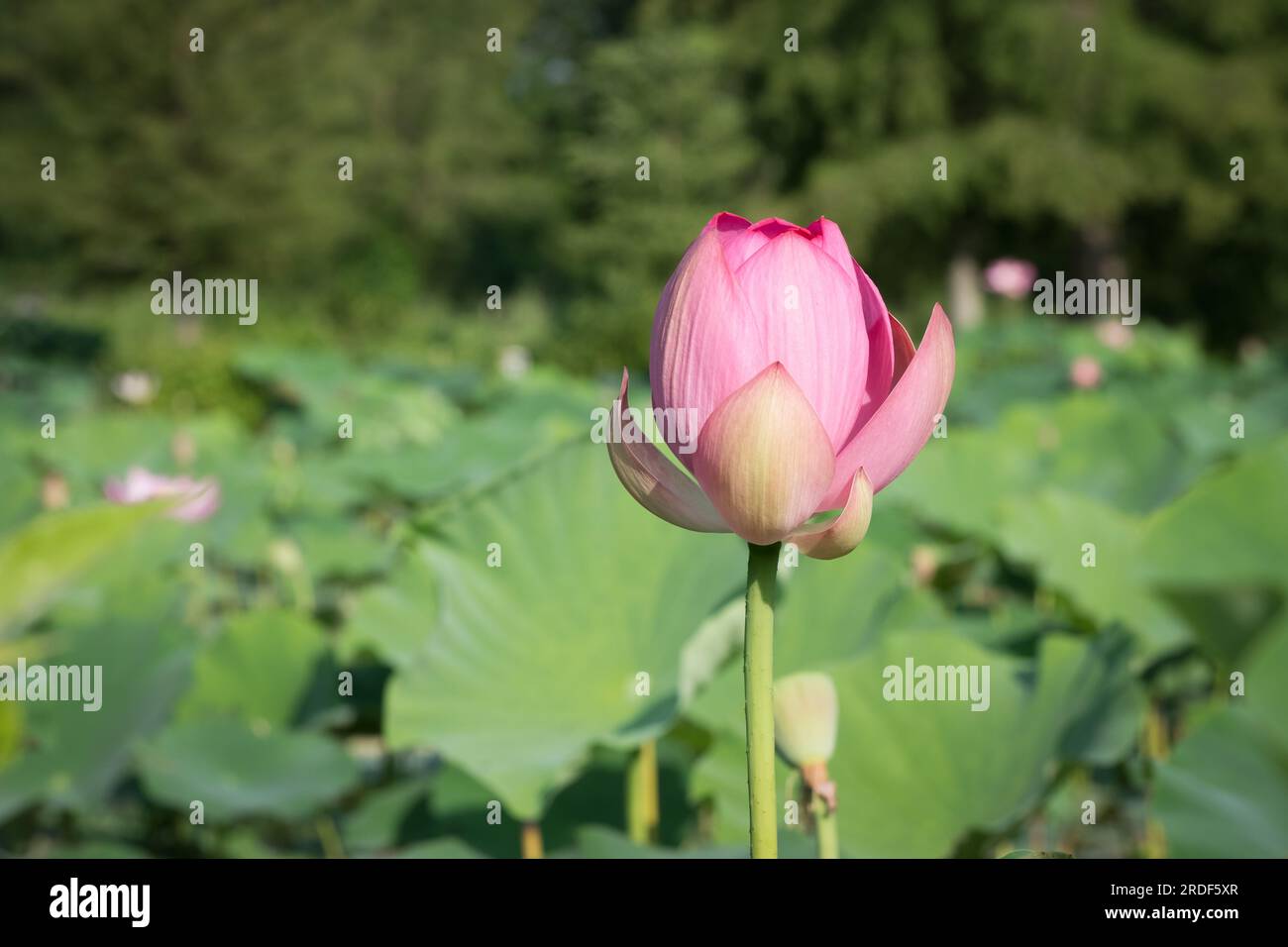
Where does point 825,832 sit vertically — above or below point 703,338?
below

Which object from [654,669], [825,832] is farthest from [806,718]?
[654,669]

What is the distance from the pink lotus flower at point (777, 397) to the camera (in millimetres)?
290

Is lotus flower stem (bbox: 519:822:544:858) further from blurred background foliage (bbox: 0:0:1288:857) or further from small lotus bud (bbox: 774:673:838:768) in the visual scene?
small lotus bud (bbox: 774:673:838:768)

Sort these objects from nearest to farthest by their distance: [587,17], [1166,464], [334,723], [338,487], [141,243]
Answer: [334,723] → [1166,464] → [338,487] → [141,243] → [587,17]

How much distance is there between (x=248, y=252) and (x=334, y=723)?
1197cm

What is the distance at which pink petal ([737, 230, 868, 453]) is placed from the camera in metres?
0.30

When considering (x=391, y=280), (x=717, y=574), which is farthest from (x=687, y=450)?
(x=391, y=280)

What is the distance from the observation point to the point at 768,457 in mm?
287

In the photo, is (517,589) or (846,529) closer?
(846,529)

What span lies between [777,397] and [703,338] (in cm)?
2

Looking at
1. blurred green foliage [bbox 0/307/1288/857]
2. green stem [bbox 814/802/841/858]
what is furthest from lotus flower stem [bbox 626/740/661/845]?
green stem [bbox 814/802/841/858]

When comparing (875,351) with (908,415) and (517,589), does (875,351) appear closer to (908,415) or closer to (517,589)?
(908,415)

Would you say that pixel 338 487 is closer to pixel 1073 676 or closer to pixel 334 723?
pixel 334 723
